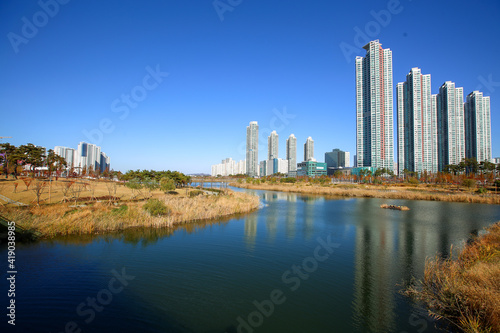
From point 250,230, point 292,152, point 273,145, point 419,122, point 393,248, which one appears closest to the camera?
point 393,248

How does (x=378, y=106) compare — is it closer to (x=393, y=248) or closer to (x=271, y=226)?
(x=271, y=226)

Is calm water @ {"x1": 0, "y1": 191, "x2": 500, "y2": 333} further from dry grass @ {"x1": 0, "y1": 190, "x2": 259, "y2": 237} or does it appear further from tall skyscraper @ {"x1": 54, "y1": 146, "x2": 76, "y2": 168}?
tall skyscraper @ {"x1": 54, "y1": 146, "x2": 76, "y2": 168}

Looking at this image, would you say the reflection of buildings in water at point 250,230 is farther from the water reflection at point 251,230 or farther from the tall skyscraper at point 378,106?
the tall skyscraper at point 378,106

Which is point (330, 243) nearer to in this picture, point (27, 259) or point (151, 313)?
point (151, 313)

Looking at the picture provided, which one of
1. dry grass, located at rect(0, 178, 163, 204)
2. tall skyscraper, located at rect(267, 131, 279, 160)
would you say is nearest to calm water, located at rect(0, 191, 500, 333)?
dry grass, located at rect(0, 178, 163, 204)

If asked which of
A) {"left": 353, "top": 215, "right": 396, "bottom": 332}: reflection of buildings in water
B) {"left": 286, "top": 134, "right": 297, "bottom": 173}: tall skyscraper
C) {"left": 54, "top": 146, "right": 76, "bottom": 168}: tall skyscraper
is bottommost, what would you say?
{"left": 353, "top": 215, "right": 396, "bottom": 332}: reflection of buildings in water

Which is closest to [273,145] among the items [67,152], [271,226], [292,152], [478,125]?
[292,152]

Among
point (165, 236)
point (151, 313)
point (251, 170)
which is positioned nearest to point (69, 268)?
point (151, 313)
